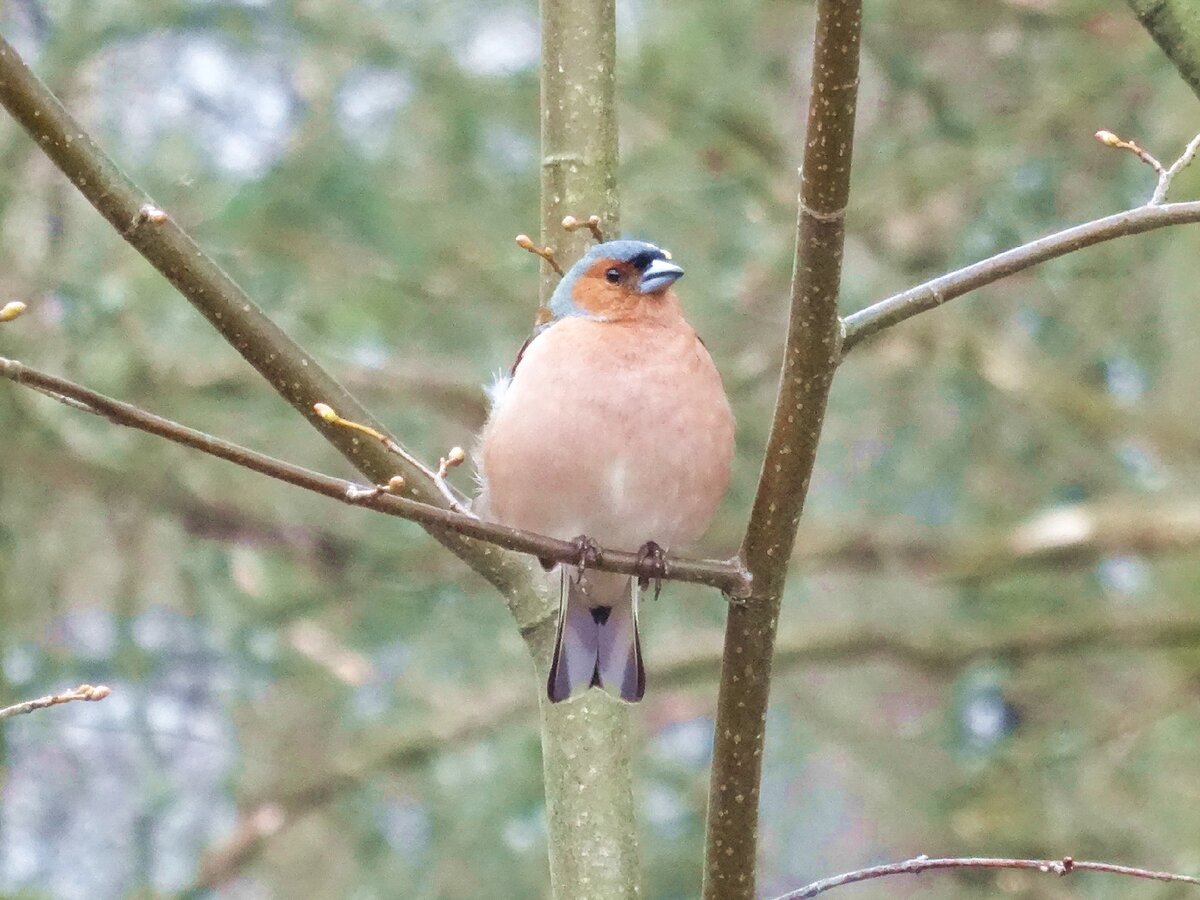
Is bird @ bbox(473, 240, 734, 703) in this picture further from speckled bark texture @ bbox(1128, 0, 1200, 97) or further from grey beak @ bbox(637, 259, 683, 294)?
speckled bark texture @ bbox(1128, 0, 1200, 97)

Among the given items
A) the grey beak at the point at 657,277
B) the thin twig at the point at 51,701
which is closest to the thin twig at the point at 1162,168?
the grey beak at the point at 657,277

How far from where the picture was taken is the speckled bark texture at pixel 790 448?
2.13 m

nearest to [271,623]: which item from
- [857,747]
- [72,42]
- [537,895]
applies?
[537,895]

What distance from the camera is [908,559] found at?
629cm

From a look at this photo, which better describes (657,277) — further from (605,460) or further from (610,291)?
(605,460)

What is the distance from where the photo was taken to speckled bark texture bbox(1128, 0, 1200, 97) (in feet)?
8.59

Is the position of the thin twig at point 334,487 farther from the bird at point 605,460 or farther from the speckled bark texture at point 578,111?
the speckled bark texture at point 578,111

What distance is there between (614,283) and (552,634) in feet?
3.04

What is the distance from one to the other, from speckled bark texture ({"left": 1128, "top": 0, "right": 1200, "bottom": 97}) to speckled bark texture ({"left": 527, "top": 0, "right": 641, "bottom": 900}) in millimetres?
1407

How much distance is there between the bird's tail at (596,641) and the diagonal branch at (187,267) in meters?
0.42

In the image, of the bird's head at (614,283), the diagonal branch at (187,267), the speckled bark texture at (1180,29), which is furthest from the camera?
the bird's head at (614,283)

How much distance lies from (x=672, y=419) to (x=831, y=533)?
289 centimetres

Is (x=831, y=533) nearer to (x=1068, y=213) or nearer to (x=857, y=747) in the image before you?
(x=857, y=747)

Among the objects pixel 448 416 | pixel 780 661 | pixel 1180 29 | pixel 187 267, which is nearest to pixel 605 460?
pixel 187 267
